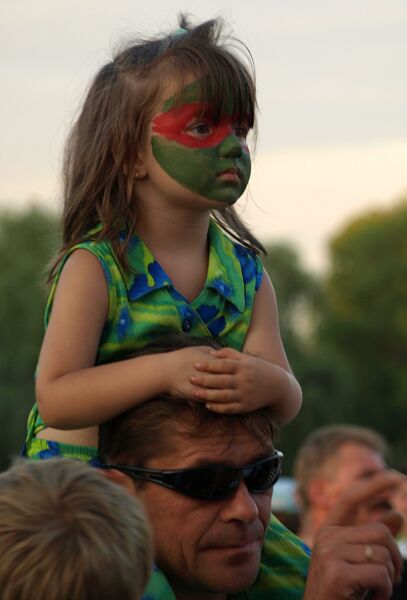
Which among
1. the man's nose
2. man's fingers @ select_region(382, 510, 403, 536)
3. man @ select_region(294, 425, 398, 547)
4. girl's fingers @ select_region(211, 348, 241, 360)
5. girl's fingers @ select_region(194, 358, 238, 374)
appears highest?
girl's fingers @ select_region(211, 348, 241, 360)

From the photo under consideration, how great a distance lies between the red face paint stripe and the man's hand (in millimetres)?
1009

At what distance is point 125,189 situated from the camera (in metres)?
3.49

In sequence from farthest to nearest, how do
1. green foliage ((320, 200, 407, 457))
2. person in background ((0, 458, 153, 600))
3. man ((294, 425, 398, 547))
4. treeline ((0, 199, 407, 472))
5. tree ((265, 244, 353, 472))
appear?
green foliage ((320, 200, 407, 457)) < treeline ((0, 199, 407, 472)) < tree ((265, 244, 353, 472)) < man ((294, 425, 398, 547)) < person in background ((0, 458, 153, 600))

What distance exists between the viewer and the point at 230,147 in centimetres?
338

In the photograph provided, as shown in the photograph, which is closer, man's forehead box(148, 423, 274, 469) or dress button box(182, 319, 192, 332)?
man's forehead box(148, 423, 274, 469)

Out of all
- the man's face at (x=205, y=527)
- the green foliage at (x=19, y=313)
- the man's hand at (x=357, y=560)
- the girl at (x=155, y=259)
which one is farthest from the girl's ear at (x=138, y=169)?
the green foliage at (x=19, y=313)

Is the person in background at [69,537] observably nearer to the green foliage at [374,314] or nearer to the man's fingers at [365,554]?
Result: the man's fingers at [365,554]

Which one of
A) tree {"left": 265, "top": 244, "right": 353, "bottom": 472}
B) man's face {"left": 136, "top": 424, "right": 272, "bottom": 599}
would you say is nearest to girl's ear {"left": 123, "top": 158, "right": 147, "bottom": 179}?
man's face {"left": 136, "top": 424, "right": 272, "bottom": 599}

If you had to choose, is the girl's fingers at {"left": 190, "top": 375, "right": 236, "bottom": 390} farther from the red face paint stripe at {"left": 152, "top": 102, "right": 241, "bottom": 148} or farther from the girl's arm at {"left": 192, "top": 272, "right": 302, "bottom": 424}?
the red face paint stripe at {"left": 152, "top": 102, "right": 241, "bottom": 148}

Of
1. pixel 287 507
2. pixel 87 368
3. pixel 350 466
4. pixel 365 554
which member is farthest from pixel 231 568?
pixel 287 507

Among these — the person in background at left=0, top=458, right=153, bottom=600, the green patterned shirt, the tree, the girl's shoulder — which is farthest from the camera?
the tree

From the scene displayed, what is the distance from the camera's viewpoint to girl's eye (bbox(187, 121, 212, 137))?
3.40 meters

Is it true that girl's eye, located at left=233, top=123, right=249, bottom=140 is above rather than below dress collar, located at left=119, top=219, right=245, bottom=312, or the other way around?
above

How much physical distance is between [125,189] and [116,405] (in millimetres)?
658
